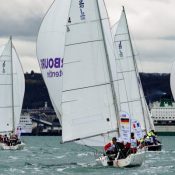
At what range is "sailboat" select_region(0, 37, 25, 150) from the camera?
182 ft

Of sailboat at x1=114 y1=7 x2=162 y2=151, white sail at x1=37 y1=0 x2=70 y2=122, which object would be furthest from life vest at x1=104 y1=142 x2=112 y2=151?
sailboat at x1=114 y1=7 x2=162 y2=151

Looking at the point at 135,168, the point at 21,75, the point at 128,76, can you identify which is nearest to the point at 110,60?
the point at 135,168

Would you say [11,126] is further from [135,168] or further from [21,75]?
[135,168]

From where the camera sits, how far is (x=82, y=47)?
33438mm

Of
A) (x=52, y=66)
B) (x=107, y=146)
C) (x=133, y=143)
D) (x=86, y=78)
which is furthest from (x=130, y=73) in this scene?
(x=107, y=146)

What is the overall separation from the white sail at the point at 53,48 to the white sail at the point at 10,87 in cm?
1354

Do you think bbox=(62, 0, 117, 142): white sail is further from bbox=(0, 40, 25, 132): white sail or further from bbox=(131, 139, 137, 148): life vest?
bbox=(0, 40, 25, 132): white sail

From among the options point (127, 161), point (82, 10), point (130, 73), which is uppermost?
point (130, 73)

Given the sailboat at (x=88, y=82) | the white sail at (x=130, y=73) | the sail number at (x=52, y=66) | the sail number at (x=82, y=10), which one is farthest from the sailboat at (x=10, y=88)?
the sail number at (x=82, y=10)

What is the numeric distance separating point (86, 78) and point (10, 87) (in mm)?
22601

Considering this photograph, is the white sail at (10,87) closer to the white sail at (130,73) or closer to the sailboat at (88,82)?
the white sail at (130,73)

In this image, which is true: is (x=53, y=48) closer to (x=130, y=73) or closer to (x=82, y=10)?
(x=82, y=10)

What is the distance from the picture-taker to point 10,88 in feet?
183

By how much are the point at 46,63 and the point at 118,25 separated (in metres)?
13.9
